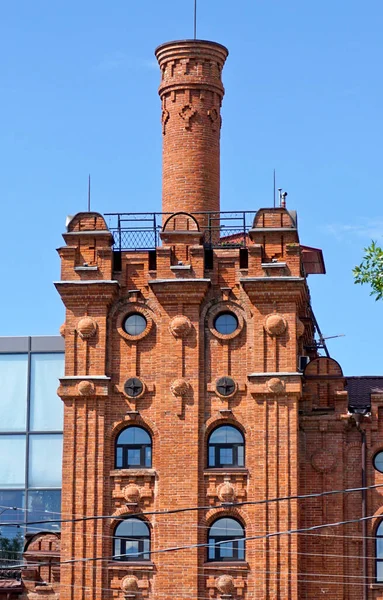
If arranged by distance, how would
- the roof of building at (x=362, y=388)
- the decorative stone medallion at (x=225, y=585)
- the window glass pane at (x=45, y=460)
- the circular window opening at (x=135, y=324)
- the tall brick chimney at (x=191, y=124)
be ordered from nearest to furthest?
the decorative stone medallion at (x=225, y=585) < the circular window opening at (x=135, y=324) < the tall brick chimney at (x=191, y=124) < the roof of building at (x=362, y=388) < the window glass pane at (x=45, y=460)

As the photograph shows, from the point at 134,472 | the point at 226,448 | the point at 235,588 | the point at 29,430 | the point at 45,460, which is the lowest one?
the point at 235,588

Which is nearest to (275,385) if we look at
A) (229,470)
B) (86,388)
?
(229,470)

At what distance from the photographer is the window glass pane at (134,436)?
170 feet

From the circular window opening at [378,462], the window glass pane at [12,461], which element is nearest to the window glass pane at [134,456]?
the circular window opening at [378,462]

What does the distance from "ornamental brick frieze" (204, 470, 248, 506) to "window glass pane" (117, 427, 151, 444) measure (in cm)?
215

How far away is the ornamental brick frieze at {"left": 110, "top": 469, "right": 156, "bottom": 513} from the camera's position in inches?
2008

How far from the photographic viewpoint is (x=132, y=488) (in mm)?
51031

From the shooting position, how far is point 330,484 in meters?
51.8

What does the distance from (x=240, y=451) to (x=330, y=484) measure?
2928 mm

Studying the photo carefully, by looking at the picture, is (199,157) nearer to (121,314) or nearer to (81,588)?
(121,314)

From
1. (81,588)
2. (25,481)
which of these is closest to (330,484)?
(81,588)

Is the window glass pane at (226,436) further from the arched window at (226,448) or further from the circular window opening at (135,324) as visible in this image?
the circular window opening at (135,324)

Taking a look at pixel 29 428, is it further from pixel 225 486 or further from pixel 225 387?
pixel 225 486

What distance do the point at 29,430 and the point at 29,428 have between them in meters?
0.08
